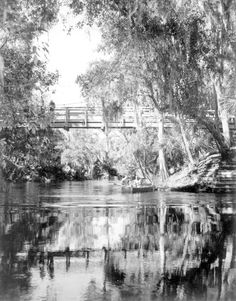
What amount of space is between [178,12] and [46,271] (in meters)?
7.87

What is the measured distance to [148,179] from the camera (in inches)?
1615

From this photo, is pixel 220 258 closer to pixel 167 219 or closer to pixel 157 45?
pixel 167 219

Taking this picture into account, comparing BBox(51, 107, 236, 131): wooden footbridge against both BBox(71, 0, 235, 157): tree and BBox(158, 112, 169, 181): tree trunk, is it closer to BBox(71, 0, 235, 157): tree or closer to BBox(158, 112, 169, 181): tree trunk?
BBox(158, 112, 169, 181): tree trunk

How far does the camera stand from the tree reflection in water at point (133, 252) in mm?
6352

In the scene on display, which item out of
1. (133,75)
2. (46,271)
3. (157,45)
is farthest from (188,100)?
(46,271)

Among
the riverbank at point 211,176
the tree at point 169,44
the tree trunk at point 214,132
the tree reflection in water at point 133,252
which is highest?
the tree at point 169,44

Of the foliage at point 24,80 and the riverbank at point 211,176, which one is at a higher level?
the foliage at point 24,80

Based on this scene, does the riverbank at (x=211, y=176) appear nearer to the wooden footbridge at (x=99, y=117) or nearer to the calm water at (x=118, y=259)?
the wooden footbridge at (x=99, y=117)

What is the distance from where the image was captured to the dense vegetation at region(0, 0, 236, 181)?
385 inches

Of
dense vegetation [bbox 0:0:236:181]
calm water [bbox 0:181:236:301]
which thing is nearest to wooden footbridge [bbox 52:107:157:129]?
dense vegetation [bbox 0:0:236:181]

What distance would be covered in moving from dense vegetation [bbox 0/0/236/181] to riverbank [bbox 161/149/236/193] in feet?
2.57

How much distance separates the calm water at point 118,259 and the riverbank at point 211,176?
45.1 feet

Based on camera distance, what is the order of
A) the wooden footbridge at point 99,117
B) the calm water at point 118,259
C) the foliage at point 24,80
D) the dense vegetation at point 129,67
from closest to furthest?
the calm water at point 118,259 → the foliage at point 24,80 → the dense vegetation at point 129,67 → the wooden footbridge at point 99,117

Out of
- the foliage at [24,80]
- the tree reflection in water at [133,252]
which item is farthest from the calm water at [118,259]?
the foliage at [24,80]
